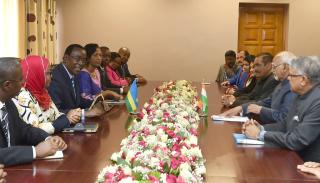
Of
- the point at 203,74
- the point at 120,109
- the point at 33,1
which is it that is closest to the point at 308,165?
the point at 120,109

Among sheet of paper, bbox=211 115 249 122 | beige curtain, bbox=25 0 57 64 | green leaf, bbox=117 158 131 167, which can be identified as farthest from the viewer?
beige curtain, bbox=25 0 57 64

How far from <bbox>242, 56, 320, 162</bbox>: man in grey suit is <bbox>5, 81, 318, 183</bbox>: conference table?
9 centimetres

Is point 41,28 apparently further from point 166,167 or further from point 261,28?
point 166,167

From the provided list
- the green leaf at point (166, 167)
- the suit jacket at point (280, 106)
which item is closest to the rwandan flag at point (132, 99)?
the suit jacket at point (280, 106)

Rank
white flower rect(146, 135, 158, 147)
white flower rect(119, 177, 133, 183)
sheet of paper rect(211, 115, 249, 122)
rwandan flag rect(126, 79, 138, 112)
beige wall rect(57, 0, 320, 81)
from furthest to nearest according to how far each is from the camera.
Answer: beige wall rect(57, 0, 320, 81) → rwandan flag rect(126, 79, 138, 112) → sheet of paper rect(211, 115, 249, 122) → white flower rect(146, 135, 158, 147) → white flower rect(119, 177, 133, 183)

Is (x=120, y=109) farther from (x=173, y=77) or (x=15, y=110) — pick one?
(x=173, y=77)

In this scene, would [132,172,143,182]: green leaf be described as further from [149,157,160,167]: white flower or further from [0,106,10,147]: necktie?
[0,106,10,147]: necktie

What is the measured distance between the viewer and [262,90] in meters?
4.64

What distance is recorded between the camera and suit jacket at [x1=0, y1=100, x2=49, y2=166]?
6.94ft

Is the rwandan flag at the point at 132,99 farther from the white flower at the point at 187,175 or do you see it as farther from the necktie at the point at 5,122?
the white flower at the point at 187,175

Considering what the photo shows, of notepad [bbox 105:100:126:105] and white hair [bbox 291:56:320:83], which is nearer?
white hair [bbox 291:56:320:83]

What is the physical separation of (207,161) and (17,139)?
106 centimetres

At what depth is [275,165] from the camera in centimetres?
228

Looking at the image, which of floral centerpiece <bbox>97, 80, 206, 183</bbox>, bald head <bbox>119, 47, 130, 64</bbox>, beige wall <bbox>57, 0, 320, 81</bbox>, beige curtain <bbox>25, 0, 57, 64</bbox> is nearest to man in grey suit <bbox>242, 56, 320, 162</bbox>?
floral centerpiece <bbox>97, 80, 206, 183</bbox>
